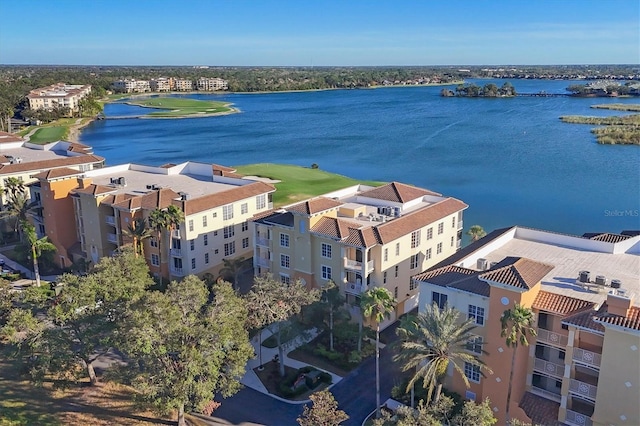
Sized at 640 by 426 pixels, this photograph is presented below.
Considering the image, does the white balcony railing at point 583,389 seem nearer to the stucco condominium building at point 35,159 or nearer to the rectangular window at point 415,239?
the rectangular window at point 415,239

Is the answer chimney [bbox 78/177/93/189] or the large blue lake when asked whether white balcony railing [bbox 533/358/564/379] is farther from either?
chimney [bbox 78/177/93/189]

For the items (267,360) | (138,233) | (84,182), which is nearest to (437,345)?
(267,360)

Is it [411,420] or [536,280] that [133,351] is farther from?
[536,280]

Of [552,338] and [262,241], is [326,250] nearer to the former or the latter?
[262,241]

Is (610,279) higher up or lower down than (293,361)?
higher up

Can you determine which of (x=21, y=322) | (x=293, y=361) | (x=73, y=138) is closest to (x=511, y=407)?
(x=293, y=361)

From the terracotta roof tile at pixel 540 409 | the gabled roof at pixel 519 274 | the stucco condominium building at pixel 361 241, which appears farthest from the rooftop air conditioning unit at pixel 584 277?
the stucco condominium building at pixel 361 241

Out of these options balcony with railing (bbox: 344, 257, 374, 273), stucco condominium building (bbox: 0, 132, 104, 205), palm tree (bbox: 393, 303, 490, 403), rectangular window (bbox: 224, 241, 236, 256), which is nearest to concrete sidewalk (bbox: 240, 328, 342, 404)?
balcony with railing (bbox: 344, 257, 374, 273)
